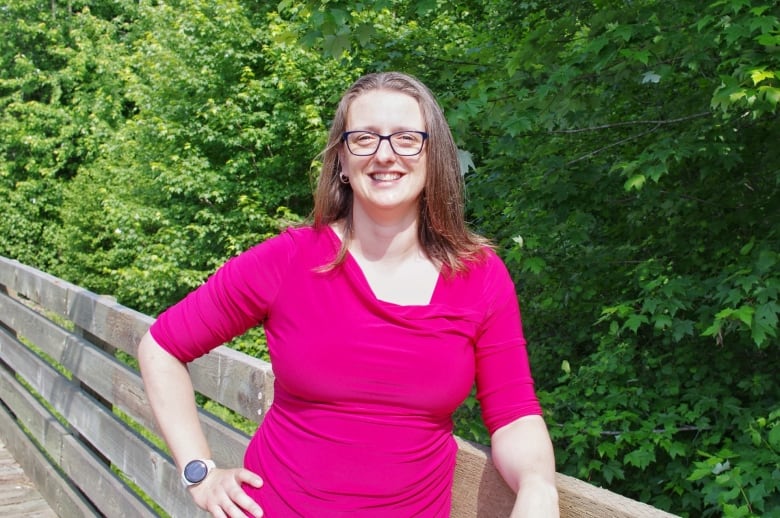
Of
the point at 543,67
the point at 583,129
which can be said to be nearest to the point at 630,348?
the point at 583,129

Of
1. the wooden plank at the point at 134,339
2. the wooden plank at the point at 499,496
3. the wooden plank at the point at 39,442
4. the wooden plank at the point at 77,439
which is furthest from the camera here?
the wooden plank at the point at 39,442

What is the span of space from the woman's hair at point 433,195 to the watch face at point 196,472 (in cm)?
53

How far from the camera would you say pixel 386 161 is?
179 cm

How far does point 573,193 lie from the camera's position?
556 centimetres

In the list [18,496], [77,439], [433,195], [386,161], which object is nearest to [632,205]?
[77,439]

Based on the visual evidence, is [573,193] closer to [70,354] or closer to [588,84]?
[588,84]

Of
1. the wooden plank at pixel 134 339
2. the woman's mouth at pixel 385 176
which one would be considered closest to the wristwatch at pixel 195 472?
the wooden plank at pixel 134 339

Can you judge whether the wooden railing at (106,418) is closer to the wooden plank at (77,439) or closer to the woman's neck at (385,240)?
the wooden plank at (77,439)

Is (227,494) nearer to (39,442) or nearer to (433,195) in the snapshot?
(433,195)

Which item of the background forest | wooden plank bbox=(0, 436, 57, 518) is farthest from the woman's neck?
wooden plank bbox=(0, 436, 57, 518)

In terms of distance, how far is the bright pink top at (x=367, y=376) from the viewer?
1.67 meters

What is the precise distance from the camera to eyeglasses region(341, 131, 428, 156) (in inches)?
70.8

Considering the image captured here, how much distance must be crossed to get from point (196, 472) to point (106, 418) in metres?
2.21

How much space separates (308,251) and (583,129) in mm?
4030
